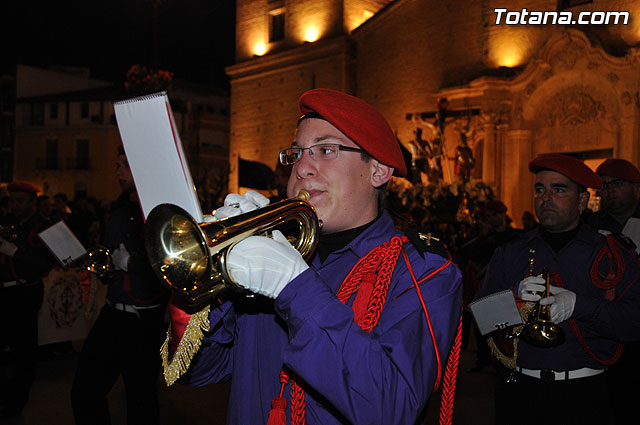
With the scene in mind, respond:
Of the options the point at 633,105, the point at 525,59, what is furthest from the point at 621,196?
the point at 525,59

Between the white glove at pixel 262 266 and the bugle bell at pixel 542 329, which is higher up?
the white glove at pixel 262 266

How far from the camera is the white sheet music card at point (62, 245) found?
568cm

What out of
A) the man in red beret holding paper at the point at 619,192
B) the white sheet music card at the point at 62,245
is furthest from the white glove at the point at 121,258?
the man in red beret holding paper at the point at 619,192

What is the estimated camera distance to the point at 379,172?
2250mm

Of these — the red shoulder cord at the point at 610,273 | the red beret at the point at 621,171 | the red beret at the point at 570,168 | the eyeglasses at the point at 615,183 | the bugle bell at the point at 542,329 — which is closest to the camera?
the bugle bell at the point at 542,329

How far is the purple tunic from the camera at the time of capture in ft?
5.31

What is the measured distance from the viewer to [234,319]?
91.4 inches

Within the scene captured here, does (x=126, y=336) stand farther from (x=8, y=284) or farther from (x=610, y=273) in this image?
(x=610, y=273)

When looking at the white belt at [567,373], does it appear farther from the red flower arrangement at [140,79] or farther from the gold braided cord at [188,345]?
the red flower arrangement at [140,79]

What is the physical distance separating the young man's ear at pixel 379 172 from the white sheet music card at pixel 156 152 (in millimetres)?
729

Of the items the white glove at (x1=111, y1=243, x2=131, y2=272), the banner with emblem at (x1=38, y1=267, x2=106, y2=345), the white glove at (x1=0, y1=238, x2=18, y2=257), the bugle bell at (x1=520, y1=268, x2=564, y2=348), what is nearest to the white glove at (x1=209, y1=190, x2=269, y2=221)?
the bugle bell at (x1=520, y1=268, x2=564, y2=348)

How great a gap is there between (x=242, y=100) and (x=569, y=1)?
50.7ft

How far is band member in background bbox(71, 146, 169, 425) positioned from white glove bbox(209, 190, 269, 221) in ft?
9.38

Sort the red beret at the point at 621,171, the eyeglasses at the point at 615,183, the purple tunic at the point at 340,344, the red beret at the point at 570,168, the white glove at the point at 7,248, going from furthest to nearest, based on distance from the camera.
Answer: the white glove at the point at 7,248
the eyeglasses at the point at 615,183
the red beret at the point at 621,171
the red beret at the point at 570,168
the purple tunic at the point at 340,344
